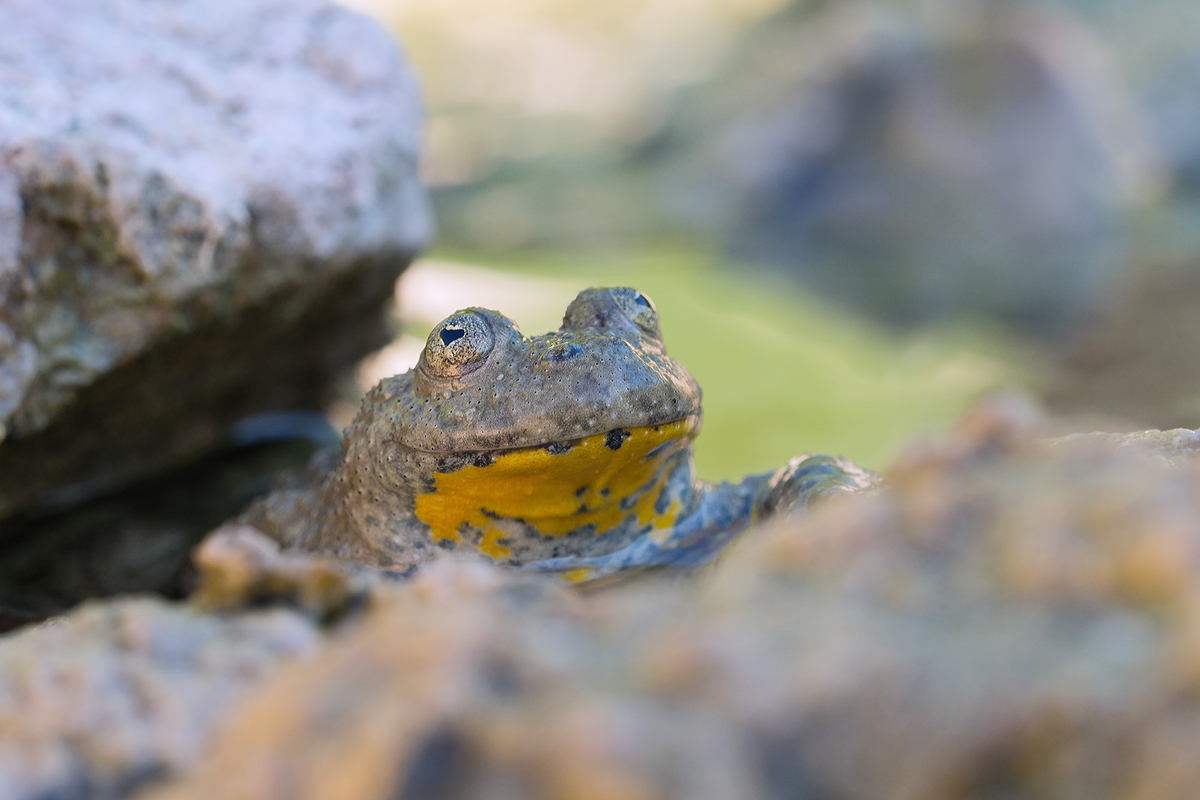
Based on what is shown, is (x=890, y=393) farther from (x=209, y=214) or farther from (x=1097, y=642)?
(x=1097, y=642)

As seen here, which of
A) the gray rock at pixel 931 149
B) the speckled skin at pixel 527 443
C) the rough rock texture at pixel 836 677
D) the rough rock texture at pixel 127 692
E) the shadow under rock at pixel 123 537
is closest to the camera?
the rough rock texture at pixel 836 677

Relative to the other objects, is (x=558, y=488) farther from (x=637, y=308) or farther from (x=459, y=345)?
(x=637, y=308)

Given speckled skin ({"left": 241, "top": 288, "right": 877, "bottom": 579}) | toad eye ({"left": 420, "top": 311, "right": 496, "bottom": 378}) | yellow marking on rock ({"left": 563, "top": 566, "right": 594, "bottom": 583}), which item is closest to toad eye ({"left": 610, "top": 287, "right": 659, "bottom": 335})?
speckled skin ({"left": 241, "top": 288, "right": 877, "bottom": 579})

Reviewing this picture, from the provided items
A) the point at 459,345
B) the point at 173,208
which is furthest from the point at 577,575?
the point at 173,208

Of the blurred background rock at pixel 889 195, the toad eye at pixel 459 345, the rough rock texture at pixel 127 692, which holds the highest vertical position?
the blurred background rock at pixel 889 195

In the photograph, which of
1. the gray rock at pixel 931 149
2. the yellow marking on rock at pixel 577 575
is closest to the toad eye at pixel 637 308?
the yellow marking on rock at pixel 577 575

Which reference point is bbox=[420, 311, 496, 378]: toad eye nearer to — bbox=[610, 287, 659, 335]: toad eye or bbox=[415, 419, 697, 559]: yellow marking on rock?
bbox=[415, 419, 697, 559]: yellow marking on rock

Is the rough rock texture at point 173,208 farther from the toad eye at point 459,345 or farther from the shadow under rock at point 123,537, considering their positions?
the toad eye at point 459,345
